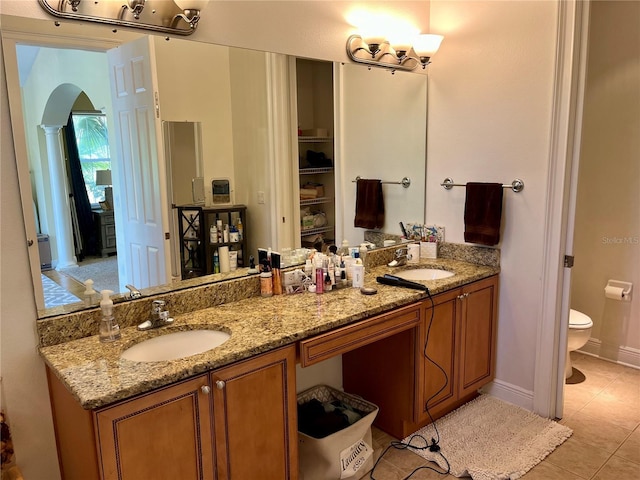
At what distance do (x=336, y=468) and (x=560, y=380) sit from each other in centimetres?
135

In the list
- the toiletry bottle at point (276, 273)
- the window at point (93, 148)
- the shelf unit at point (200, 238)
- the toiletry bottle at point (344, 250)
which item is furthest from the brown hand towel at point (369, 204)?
the window at point (93, 148)

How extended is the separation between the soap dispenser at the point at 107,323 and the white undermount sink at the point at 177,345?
82mm

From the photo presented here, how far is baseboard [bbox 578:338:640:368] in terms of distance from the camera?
3.23 m

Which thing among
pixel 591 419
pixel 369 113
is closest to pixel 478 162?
pixel 369 113

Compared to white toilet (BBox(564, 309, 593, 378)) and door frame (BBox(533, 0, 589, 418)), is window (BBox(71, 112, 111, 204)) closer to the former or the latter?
door frame (BBox(533, 0, 589, 418))

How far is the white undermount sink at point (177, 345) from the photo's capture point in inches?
68.2

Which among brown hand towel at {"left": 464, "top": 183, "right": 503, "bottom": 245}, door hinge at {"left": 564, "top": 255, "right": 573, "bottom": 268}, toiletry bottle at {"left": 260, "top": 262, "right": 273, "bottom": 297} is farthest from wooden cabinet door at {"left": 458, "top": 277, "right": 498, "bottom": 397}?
toiletry bottle at {"left": 260, "top": 262, "right": 273, "bottom": 297}

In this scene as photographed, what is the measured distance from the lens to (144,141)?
6.38ft

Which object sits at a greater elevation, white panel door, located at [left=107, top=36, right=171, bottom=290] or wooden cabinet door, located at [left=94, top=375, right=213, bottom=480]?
white panel door, located at [left=107, top=36, right=171, bottom=290]

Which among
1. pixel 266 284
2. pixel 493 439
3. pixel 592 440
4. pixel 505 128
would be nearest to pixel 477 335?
pixel 493 439

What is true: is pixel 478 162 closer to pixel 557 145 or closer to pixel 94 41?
pixel 557 145

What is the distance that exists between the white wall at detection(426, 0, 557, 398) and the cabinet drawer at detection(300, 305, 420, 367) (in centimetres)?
78

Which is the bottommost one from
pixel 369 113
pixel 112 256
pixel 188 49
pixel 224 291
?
pixel 224 291

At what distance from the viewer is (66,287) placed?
1766 mm
